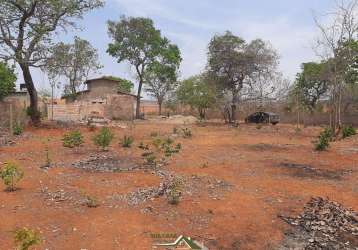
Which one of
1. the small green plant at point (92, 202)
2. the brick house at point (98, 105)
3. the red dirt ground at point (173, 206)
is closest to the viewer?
the red dirt ground at point (173, 206)

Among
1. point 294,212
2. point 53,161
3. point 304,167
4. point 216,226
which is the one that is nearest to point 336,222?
point 294,212

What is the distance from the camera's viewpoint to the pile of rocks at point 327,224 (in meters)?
5.92

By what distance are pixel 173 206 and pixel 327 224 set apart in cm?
247

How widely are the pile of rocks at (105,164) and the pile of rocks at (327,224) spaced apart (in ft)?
14.0

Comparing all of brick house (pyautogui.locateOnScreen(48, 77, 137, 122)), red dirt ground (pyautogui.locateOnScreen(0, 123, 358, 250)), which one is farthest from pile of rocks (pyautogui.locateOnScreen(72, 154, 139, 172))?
brick house (pyautogui.locateOnScreen(48, 77, 137, 122))

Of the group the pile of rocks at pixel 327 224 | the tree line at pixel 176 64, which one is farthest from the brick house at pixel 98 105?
the pile of rocks at pixel 327 224

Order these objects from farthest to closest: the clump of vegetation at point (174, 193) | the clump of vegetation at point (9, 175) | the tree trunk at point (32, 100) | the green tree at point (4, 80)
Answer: the green tree at point (4, 80), the tree trunk at point (32, 100), the clump of vegetation at point (9, 175), the clump of vegetation at point (174, 193)

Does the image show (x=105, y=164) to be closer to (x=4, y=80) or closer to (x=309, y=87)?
(x=4, y=80)

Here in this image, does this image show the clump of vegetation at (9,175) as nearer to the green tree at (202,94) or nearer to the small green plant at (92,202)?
the small green plant at (92,202)

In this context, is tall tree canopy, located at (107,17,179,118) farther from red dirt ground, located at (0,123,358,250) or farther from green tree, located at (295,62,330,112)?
red dirt ground, located at (0,123,358,250)

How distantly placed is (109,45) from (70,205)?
1129 inches

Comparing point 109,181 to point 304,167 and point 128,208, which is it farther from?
point 304,167

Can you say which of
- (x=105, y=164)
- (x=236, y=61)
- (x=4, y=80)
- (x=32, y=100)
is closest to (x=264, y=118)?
(x=236, y=61)

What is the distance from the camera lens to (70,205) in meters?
7.01
